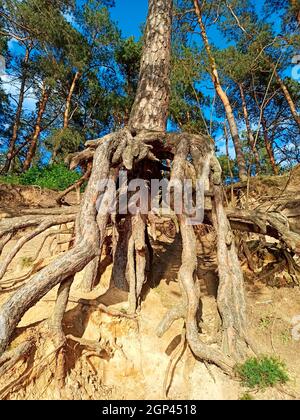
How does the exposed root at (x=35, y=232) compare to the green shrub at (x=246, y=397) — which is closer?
the green shrub at (x=246, y=397)

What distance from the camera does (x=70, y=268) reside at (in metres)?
2.36

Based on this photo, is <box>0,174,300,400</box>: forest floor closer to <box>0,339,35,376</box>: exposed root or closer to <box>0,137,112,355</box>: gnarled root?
<box>0,339,35,376</box>: exposed root

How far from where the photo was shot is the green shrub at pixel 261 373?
229cm

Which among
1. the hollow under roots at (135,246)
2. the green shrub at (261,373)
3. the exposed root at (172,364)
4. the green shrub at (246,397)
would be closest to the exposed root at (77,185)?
the hollow under roots at (135,246)

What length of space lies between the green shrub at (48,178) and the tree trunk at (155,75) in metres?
6.91

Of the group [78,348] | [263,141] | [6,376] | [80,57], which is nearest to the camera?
[6,376]

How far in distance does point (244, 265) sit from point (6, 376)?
416 centimetres

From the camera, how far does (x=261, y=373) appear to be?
2348 mm

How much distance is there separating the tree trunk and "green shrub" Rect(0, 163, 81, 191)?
691 centimetres

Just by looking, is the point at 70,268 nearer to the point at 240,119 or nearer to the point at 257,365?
the point at 257,365

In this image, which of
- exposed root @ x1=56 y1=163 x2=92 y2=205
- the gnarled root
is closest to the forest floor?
the gnarled root

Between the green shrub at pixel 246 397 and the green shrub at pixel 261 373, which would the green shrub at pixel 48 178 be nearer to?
the green shrub at pixel 261 373

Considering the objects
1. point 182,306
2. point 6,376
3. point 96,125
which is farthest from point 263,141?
point 6,376

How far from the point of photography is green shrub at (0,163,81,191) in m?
10.2
